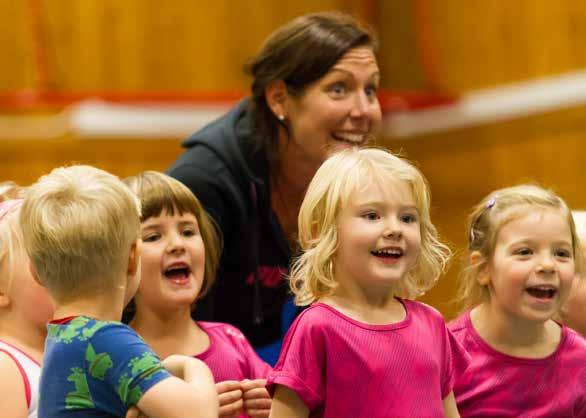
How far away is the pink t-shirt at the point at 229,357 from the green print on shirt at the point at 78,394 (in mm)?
551

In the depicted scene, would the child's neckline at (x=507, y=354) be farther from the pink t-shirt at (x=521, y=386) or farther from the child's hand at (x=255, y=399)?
the child's hand at (x=255, y=399)

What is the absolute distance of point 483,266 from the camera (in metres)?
2.47

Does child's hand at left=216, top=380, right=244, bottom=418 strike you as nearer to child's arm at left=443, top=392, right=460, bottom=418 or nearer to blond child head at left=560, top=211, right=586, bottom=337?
child's arm at left=443, top=392, right=460, bottom=418

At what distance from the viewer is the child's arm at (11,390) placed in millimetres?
2080

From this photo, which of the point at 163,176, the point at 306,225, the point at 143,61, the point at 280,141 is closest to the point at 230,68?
the point at 143,61

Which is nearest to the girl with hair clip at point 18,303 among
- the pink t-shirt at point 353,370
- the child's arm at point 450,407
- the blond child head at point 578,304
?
the pink t-shirt at point 353,370

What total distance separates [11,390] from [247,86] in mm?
3403

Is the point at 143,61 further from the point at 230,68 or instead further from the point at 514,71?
the point at 514,71

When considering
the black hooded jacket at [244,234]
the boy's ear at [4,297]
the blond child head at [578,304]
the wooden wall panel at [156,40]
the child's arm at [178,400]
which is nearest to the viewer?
the child's arm at [178,400]

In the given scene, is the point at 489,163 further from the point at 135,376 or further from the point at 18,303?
the point at 135,376

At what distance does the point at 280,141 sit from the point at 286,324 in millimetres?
498

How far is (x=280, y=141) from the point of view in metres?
3.00

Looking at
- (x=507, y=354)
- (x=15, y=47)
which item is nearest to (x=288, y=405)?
(x=507, y=354)

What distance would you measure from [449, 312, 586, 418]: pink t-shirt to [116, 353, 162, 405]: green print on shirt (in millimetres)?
810
